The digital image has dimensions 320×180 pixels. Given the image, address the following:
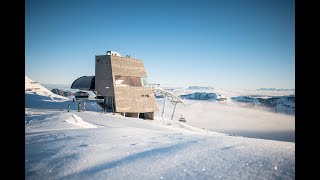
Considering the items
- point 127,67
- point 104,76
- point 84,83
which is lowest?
point 84,83

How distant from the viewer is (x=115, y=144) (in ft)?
16.8

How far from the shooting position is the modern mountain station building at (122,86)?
26.9m

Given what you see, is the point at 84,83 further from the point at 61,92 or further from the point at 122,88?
the point at 61,92

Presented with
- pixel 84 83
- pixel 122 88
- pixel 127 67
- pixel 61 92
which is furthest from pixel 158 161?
pixel 61 92

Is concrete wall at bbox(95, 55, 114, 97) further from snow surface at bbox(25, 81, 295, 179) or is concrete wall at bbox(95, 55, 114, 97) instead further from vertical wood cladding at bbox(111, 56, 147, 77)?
snow surface at bbox(25, 81, 295, 179)

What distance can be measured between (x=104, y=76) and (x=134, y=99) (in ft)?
16.9

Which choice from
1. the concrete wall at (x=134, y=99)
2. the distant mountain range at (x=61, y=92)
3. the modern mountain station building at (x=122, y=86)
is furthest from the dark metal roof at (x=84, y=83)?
the distant mountain range at (x=61, y=92)

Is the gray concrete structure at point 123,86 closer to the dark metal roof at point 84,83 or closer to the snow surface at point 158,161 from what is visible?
the dark metal roof at point 84,83

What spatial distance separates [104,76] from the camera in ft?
90.7

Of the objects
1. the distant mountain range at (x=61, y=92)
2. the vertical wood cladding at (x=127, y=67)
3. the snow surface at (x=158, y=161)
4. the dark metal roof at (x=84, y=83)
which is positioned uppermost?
the vertical wood cladding at (x=127, y=67)

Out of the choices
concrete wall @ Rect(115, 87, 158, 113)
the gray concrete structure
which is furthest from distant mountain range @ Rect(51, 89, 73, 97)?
concrete wall @ Rect(115, 87, 158, 113)
